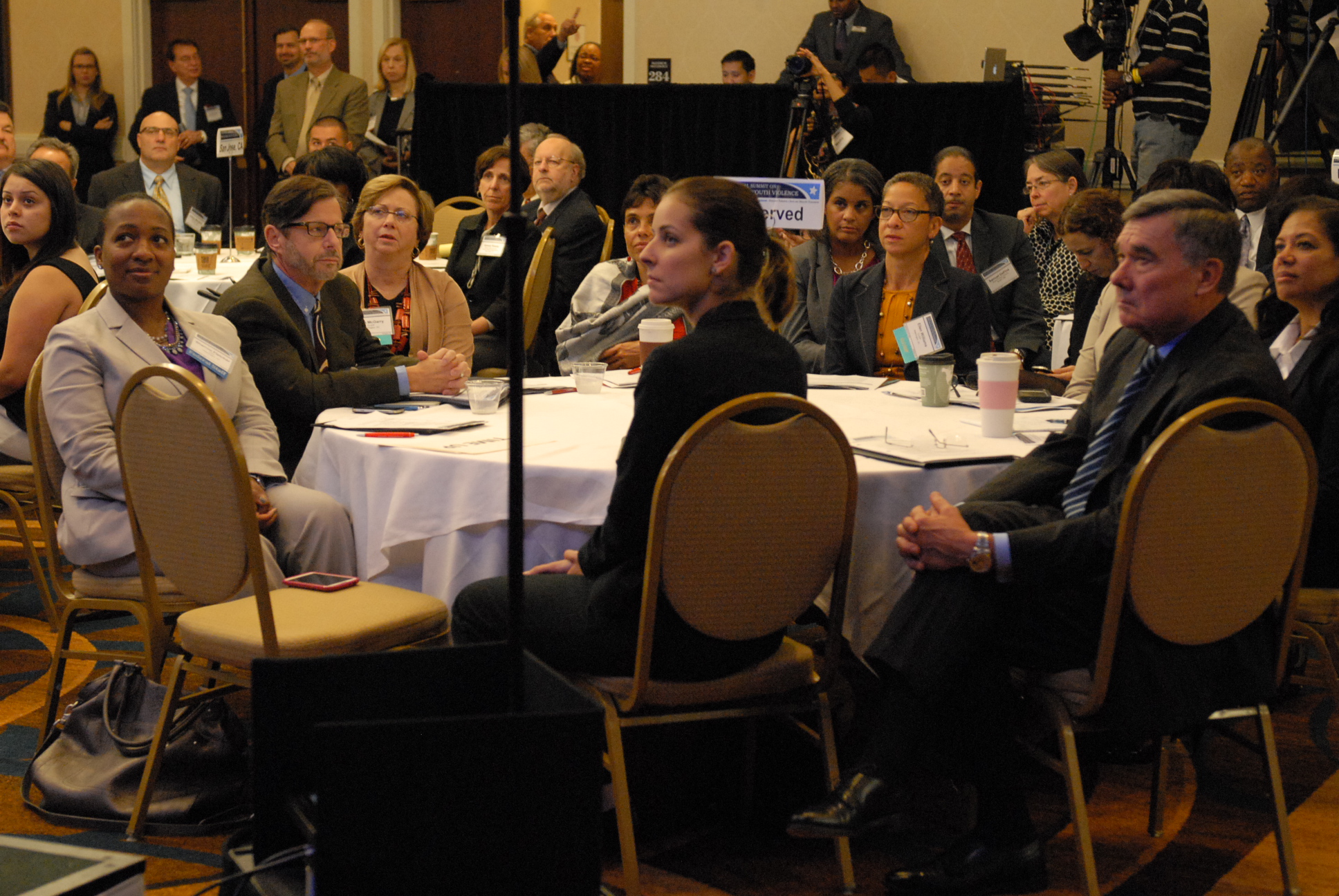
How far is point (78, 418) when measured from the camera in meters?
2.71

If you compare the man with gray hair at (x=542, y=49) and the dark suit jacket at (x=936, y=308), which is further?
the man with gray hair at (x=542, y=49)

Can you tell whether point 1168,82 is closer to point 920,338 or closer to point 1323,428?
point 920,338

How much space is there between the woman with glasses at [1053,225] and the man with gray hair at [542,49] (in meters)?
4.80

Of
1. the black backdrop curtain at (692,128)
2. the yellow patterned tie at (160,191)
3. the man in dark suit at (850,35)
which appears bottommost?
the yellow patterned tie at (160,191)

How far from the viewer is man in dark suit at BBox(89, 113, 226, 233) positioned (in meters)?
7.32

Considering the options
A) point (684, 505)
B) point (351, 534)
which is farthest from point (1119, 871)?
point (351, 534)

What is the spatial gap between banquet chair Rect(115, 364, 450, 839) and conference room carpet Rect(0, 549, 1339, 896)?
14.5 inches

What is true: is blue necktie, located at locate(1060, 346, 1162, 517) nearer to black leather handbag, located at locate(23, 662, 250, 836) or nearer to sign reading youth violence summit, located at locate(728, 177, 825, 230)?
black leather handbag, located at locate(23, 662, 250, 836)

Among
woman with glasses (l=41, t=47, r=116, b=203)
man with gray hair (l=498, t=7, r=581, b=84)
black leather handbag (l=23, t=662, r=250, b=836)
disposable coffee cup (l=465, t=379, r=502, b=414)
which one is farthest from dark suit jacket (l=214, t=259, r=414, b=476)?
woman with glasses (l=41, t=47, r=116, b=203)

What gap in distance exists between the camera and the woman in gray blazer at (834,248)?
14.3 feet

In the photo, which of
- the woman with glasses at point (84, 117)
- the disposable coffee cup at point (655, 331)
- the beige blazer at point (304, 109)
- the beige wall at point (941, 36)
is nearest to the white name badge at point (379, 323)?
the disposable coffee cup at point (655, 331)

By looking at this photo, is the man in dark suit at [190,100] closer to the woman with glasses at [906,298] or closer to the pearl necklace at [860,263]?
the pearl necklace at [860,263]

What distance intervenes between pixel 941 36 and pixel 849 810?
26.1 feet

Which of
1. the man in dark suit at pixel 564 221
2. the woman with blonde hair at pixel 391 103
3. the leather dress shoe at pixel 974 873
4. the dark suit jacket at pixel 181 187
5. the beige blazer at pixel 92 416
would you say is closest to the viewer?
the leather dress shoe at pixel 974 873
